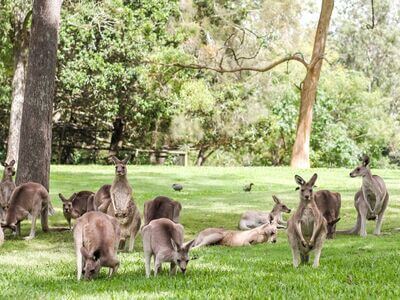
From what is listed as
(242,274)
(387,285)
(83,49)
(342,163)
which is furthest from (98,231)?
(342,163)

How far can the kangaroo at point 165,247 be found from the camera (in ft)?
29.7

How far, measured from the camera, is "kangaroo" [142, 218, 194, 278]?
9.06m

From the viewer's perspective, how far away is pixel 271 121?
46.2m

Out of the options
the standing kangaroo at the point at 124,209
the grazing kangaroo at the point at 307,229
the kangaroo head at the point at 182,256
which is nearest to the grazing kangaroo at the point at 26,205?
the standing kangaroo at the point at 124,209

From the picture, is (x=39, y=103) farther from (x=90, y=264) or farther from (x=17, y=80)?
(x=17, y=80)

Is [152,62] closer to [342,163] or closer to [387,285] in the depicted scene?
[342,163]

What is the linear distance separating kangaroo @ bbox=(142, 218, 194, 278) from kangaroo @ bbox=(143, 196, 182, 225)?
8.36 feet

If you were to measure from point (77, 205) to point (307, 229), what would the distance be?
6121 millimetres

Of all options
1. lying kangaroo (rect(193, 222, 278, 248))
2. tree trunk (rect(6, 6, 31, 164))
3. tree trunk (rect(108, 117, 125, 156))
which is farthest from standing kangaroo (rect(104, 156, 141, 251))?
tree trunk (rect(108, 117, 125, 156))

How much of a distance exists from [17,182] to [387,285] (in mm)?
9519

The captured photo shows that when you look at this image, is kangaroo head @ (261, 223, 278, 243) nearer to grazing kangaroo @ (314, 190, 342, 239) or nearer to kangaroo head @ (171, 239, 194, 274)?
grazing kangaroo @ (314, 190, 342, 239)

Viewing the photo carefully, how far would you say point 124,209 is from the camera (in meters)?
12.2

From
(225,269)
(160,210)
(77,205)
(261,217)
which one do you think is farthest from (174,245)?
(261,217)

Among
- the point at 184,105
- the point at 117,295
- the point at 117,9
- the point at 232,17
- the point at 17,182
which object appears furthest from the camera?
the point at 232,17
